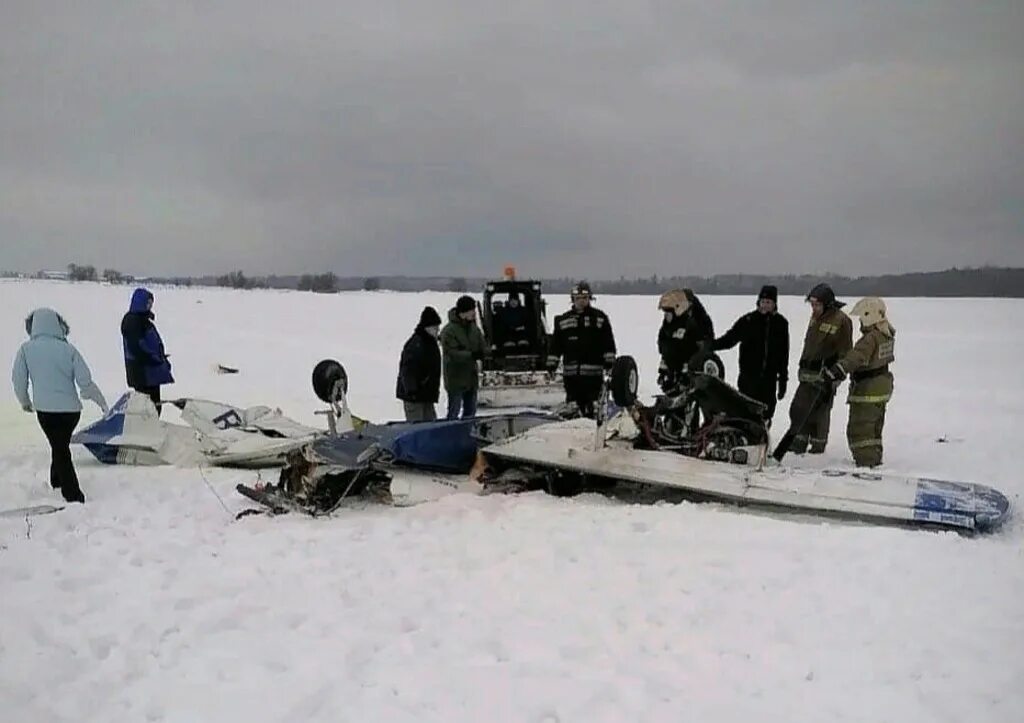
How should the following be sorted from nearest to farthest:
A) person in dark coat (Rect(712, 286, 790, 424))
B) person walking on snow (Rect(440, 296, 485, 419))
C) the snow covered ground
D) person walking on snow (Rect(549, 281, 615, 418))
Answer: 1. the snow covered ground
2. person in dark coat (Rect(712, 286, 790, 424))
3. person walking on snow (Rect(549, 281, 615, 418))
4. person walking on snow (Rect(440, 296, 485, 419))

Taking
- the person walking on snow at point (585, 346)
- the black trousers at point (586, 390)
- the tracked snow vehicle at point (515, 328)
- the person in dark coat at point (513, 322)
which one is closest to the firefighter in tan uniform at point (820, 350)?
the person walking on snow at point (585, 346)

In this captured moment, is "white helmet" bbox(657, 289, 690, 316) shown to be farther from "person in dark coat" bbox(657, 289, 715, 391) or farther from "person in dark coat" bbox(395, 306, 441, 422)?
"person in dark coat" bbox(395, 306, 441, 422)

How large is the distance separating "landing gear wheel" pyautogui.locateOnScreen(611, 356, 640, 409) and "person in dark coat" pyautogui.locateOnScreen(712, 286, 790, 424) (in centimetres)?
194

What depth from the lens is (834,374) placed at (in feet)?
23.5

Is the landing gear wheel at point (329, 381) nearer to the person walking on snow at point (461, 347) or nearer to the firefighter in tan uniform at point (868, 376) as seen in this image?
the person walking on snow at point (461, 347)

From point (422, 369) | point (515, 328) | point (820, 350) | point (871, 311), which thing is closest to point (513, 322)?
point (515, 328)

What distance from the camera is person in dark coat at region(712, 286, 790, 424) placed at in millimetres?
7762

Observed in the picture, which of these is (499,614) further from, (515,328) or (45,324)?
(515,328)

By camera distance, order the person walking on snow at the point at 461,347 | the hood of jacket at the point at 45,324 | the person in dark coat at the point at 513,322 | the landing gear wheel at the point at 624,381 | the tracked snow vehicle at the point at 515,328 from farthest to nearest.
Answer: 1. the person in dark coat at the point at 513,322
2. the tracked snow vehicle at the point at 515,328
3. the person walking on snow at the point at 461,347
4. the hood of jacket at the point at 45,324
5. the landing gear wheel at the point at 624,381

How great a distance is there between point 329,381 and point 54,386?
2.16 m

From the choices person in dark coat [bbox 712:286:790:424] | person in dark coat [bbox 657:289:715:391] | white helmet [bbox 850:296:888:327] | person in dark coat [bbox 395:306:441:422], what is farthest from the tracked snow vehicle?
white helmet [bbox 850:296:888:327]

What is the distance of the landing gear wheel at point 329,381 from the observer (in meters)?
7.07

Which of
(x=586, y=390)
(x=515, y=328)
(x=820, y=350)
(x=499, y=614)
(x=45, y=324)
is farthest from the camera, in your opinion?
(x=515, y=328)

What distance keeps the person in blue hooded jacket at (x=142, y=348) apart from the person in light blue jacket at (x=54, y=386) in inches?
57.9
